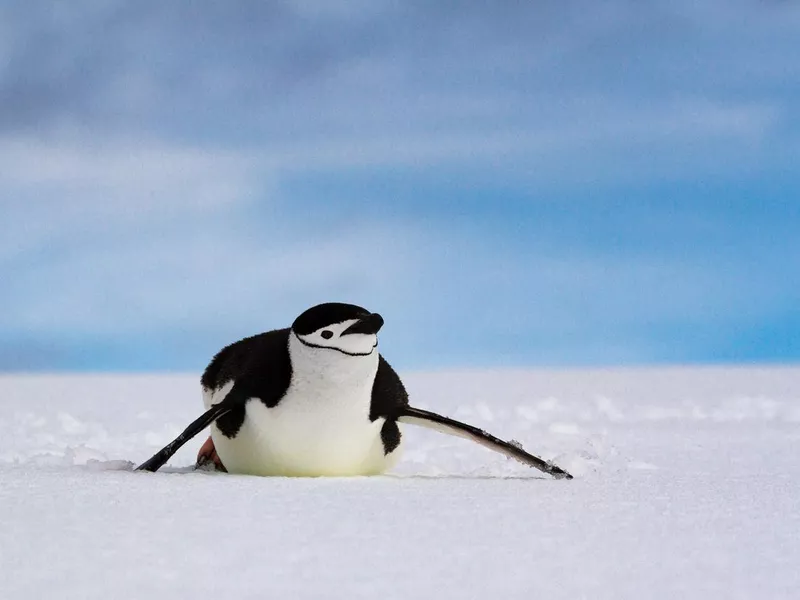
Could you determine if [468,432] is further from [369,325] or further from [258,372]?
[258,372]

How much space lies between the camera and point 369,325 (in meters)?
3.21

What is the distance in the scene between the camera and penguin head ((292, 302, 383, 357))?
323cm

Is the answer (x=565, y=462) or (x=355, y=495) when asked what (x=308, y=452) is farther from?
(x=565, y=462)

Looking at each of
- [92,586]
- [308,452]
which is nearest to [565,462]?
[308,452]

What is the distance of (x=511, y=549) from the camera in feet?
6.72

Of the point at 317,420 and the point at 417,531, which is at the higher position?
the point at 317,420

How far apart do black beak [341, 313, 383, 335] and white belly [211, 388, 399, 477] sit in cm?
26

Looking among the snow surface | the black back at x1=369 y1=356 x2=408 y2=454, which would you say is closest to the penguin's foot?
the snow surface

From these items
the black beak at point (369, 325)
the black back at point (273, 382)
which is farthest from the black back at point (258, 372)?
the black beak at point (369, 325)

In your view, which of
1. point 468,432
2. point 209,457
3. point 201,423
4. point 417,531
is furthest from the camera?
point 209,457

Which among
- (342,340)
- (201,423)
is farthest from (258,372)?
(342,340)

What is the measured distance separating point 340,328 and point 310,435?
15.8 inches

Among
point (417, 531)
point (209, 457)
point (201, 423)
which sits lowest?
point (417, 531)

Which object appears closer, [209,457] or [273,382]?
[273,382]
